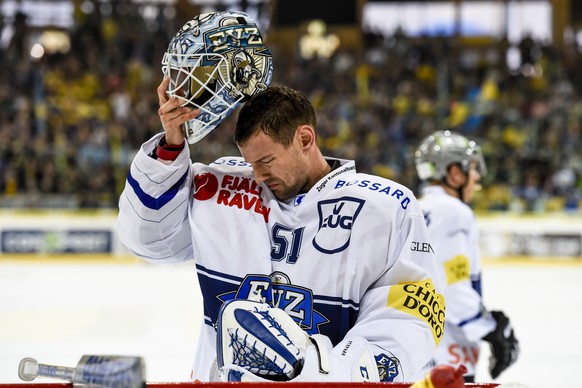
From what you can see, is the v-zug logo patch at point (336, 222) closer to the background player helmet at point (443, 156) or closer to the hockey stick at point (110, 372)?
the hockey stick at point (110, 372)

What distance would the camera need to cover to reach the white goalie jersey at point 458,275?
3307mm

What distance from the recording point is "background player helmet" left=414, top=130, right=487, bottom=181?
3631 mm

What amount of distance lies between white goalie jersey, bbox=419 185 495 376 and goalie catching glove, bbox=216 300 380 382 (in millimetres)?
1817

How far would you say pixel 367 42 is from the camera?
19.1 metres

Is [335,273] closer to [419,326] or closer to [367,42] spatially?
[419,326]

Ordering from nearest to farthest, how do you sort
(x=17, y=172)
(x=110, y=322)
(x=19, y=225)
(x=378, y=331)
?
(x=378, y=331)
(x=110, y=322)
(x=19, y=225)
(x=17, y=172)

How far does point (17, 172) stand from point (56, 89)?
4.70 m

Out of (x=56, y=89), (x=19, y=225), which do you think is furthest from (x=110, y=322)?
(x=56, y=89)

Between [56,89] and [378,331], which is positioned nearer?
[378,331]

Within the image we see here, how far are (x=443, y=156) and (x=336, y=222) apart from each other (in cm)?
190

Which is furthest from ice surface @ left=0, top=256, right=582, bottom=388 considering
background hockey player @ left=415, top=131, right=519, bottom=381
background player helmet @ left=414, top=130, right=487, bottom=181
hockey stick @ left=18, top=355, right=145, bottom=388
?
hockey stick @ left=18, top=355, right=145, bottom=388

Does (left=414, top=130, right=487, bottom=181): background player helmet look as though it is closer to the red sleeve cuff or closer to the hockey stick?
the red sleeve cuff

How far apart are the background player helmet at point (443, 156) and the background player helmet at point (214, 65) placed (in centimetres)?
179

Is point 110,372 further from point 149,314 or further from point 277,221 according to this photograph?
point 149,314
